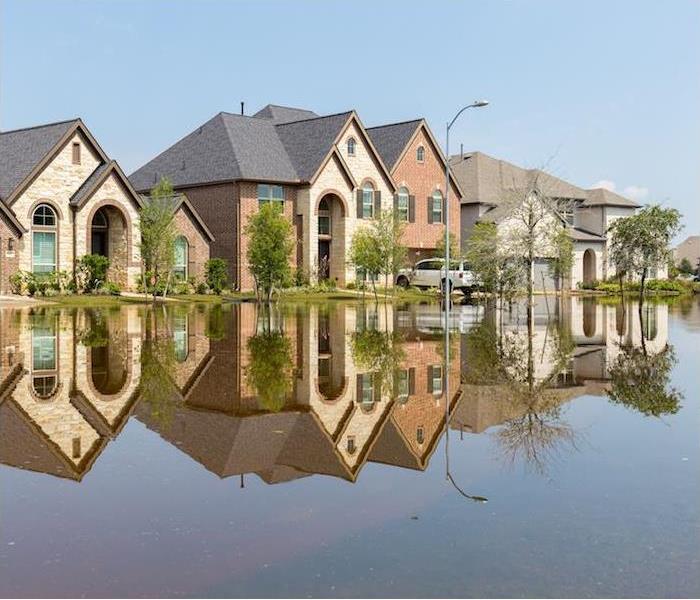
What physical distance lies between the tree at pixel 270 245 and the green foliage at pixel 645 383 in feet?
86.8

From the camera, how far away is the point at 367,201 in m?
60.2

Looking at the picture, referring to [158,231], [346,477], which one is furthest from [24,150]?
[346,477]

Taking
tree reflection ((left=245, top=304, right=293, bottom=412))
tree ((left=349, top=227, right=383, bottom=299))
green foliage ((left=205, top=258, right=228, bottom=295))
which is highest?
tree ((left=349, top=227, right=383, bottom=299))

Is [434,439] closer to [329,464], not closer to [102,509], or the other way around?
[329,464]

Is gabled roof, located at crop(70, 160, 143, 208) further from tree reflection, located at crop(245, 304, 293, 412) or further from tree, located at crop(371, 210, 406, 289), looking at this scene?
tree reflection, located at crop(245, 304, 293, 412)

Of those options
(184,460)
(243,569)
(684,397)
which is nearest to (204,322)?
(684,397)

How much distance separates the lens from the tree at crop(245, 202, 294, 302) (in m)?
44.7

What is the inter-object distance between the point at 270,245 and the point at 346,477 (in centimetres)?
3704

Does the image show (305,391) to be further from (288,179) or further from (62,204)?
(288,179)

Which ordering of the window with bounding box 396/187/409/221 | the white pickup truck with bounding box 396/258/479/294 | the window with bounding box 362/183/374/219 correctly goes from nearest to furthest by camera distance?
the white pickup truck with bounding box 396/258/479/294 → the window with bounding box 362/183/374/219 → the window with bounding box 396/187/409/221

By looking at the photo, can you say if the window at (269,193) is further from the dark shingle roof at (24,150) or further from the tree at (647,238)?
the tree at (647,238)

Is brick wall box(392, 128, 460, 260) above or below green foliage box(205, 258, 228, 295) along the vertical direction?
above

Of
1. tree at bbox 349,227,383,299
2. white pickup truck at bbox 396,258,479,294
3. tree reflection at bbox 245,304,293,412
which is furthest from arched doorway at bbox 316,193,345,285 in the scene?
tree reflection at bbox 245,304,293,412

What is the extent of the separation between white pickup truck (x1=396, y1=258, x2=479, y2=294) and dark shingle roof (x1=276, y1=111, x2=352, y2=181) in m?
8.58
